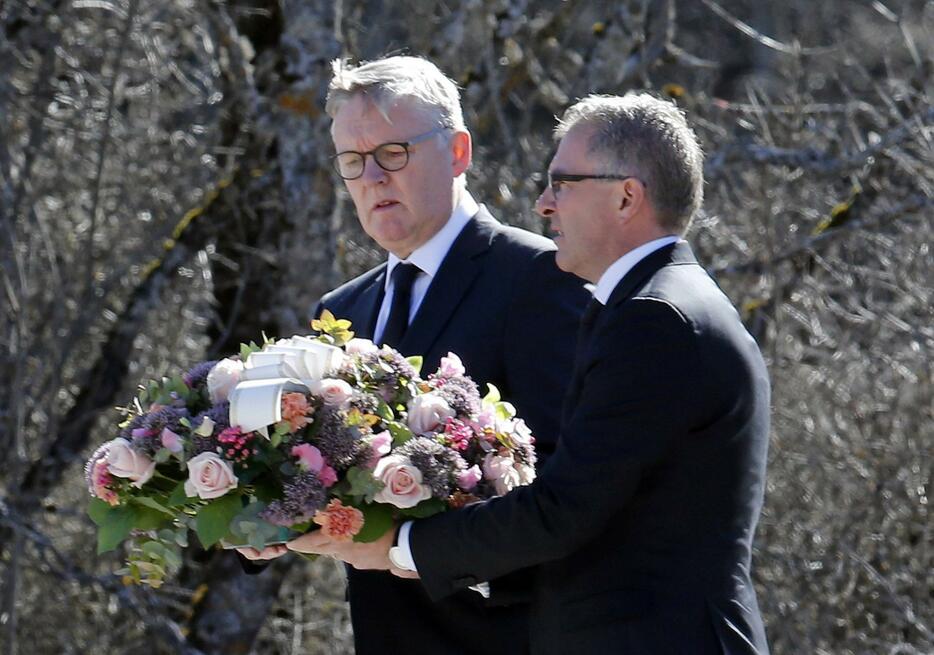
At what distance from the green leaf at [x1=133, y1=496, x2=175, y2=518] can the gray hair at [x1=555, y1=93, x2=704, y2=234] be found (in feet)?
3.74

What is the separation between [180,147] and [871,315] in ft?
11.3

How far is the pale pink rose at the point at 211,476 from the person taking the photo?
281cm

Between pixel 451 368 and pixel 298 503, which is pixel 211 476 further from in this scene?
pixel 451 368

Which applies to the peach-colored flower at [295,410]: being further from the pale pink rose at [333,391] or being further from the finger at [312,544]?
the finger at [312,544]

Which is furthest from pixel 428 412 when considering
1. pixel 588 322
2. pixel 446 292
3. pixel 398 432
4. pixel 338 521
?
pixel 446 292

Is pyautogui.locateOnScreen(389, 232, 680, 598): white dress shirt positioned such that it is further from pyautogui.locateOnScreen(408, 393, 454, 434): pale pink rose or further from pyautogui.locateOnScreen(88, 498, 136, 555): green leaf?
pyautogui.locateOnScreen(88, 498, 136, 555): green leaf

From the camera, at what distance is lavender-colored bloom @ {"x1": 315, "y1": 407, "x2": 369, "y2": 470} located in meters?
2.87

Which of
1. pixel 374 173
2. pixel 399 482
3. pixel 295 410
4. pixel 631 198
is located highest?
pixel 631 198

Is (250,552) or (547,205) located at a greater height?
(547,205)

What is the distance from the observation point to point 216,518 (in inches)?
113

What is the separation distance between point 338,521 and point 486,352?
0.63m

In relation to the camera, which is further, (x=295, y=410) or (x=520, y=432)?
(x=520, y=432)

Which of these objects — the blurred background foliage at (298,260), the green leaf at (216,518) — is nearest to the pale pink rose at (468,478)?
the green leaf at (216,518)

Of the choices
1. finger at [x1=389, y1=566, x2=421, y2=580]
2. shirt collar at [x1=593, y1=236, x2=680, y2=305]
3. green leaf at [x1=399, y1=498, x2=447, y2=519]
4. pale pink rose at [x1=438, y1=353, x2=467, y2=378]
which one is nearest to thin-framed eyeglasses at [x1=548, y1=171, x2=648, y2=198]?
shirt collar at [x1=593, y1=236, x2=680, y2=305]
